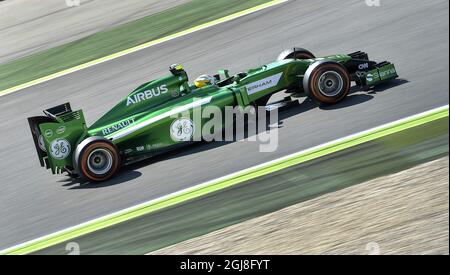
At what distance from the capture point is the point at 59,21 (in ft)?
61.6

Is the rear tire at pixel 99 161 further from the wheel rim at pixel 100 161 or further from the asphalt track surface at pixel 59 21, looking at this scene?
the asphalt track surface at pixel 59 21

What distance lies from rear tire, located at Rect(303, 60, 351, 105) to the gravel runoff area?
2.23 meters

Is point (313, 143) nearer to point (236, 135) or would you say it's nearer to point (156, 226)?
point (236, 135)

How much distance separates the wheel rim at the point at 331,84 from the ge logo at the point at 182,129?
172 centimetres

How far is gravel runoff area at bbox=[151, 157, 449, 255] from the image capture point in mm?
6738

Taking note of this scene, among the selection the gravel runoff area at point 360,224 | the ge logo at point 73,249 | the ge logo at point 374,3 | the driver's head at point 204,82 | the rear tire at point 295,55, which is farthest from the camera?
the ge logo at point 374,3

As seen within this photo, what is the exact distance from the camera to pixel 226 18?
50.3 ft

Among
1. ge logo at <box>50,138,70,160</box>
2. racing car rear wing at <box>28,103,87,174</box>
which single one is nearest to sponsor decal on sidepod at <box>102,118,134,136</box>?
racing car rear wing at <box>28,103,87,174</box>

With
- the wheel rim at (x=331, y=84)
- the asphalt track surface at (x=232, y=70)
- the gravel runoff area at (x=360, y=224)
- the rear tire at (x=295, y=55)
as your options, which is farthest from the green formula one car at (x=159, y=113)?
the gravel runoff area at (x=360, y=224)

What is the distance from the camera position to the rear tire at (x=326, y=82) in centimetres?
986

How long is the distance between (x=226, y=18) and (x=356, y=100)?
227 inches

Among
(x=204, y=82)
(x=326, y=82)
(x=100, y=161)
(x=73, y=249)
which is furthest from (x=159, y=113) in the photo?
(x=73, y=249)

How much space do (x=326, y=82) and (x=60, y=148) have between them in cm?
344

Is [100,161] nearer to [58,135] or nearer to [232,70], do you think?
[58,135]
